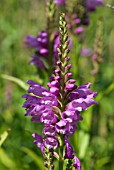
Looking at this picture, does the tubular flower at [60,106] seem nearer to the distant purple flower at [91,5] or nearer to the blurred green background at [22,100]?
the blurred green background at [22,100]

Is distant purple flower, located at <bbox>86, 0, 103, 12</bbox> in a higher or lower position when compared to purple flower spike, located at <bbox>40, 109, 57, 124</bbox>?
higher

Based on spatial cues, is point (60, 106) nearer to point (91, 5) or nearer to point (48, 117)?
point (48, 117)

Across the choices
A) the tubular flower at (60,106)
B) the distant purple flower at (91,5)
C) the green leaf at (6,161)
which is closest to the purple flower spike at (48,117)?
the tubular flower at (60,106)

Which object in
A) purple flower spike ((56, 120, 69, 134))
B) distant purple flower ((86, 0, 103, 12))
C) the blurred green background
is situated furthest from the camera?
distant purple flower ((86, 0, 103, 12))

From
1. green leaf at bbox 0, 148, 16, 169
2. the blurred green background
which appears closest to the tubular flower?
the blurred green background

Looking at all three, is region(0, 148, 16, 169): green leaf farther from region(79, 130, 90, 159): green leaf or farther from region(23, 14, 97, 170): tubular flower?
region(23, 14, 97, 170): tubular flower

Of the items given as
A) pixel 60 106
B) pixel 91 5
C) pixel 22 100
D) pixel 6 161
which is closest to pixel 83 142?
pixel 6 161
